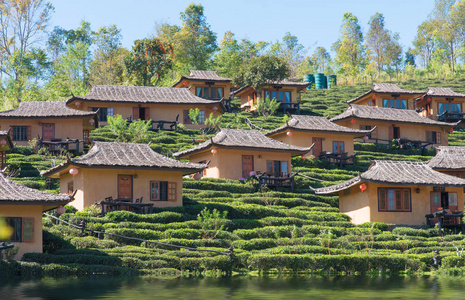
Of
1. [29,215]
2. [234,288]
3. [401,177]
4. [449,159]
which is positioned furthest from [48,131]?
[234,288]

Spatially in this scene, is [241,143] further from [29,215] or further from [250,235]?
[29,215]

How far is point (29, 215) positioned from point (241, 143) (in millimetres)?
17630

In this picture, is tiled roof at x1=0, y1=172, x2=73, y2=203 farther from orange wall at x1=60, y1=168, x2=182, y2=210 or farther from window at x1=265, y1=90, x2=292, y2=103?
window at x1=265, y1=90, x2=292, y2=103

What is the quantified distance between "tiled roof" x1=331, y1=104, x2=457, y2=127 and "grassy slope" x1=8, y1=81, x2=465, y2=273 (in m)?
11.9

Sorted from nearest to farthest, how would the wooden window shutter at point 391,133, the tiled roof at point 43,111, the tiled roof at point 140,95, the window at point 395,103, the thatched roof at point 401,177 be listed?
the thatched roof at point 401,177 < the tiled roof at point 43,111 < the tiled roof at point 140,95 < the wooden window shutter at point 391,133 < the window at point 395,103

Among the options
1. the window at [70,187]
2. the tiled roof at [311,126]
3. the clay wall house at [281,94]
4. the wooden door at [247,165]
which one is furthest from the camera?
the clay wall house at [281,94]

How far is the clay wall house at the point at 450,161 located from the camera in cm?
4191

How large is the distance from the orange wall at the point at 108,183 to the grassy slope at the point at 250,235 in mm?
1510

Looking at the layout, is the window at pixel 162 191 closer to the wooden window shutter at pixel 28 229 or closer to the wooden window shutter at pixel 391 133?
the wooden window shutter at pixel 28 229

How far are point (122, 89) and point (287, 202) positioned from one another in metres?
25.1

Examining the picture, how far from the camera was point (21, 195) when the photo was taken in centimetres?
2488

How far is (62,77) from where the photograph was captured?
76.1 meters

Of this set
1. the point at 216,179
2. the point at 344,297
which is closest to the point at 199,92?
the point at 216,179

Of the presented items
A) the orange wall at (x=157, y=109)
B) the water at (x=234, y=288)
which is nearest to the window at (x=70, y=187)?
the water at (x=234, y=288)
